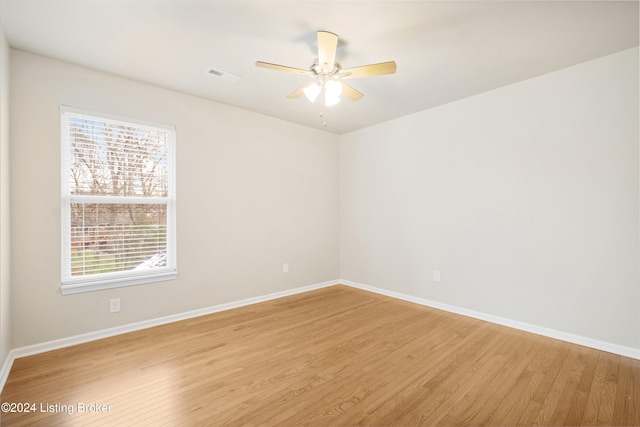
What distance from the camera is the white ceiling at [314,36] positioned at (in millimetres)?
2037

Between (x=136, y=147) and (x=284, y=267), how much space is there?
242 centimetres

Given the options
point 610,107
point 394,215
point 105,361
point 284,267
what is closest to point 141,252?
point 105,361

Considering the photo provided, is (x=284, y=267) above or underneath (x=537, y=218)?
underneath

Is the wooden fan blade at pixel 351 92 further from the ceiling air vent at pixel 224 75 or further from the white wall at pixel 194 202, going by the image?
the white wall at pixel 194 202

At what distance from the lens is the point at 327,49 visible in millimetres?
2137

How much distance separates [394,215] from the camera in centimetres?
440

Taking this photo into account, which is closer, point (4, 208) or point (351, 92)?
point (4, 208)

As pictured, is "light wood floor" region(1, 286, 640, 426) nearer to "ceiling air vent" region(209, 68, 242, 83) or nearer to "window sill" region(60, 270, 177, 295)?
"window sill" region(60, 270, 177, 295)

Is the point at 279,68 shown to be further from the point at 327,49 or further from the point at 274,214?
the point at 274,214

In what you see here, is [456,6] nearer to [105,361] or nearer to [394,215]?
[394,215]

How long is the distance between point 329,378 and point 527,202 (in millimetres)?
2644

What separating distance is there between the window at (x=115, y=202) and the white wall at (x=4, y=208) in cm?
37

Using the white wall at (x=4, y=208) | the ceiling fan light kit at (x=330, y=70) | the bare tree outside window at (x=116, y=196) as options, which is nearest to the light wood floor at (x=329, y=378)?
the white wall at (x=4, y=208)

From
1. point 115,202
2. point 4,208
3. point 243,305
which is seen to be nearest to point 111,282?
point 115,202
